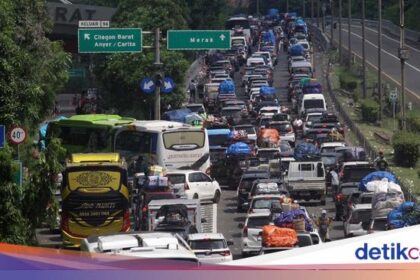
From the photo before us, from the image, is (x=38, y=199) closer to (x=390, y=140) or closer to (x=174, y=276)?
(x=174, y=276)

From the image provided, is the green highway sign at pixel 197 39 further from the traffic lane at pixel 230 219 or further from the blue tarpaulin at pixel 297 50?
the blue tarpaulin at pixel 297 50

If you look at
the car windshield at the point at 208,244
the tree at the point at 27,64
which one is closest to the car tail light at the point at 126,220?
the tree at the point at 27,64

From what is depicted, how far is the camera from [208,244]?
25.5m

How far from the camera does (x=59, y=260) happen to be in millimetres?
8883

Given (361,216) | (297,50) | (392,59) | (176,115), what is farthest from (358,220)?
(392,59)

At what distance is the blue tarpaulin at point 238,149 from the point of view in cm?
4835

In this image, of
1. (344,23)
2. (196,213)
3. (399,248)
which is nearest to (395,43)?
(344,23)

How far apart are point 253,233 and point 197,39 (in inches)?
676

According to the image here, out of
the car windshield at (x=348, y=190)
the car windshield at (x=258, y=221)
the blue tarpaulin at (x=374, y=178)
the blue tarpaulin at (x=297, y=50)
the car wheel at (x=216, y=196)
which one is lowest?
the car wheel at (x=216, y=196)

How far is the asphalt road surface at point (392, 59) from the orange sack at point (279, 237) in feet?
164

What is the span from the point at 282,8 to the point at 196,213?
5518 inches

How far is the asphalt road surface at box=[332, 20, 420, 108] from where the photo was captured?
86219mm

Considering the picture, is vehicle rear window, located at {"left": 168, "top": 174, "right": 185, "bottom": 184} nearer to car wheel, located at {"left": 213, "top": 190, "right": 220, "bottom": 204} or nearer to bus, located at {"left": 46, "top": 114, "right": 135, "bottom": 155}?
car wheel, located at {"left": 213, "top": 190, "right": 220, "bottom": 204}

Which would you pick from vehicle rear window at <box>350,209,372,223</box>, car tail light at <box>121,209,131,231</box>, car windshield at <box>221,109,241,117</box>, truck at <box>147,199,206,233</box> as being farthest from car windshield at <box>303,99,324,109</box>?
truck at <box>147,199,206,233</box>
